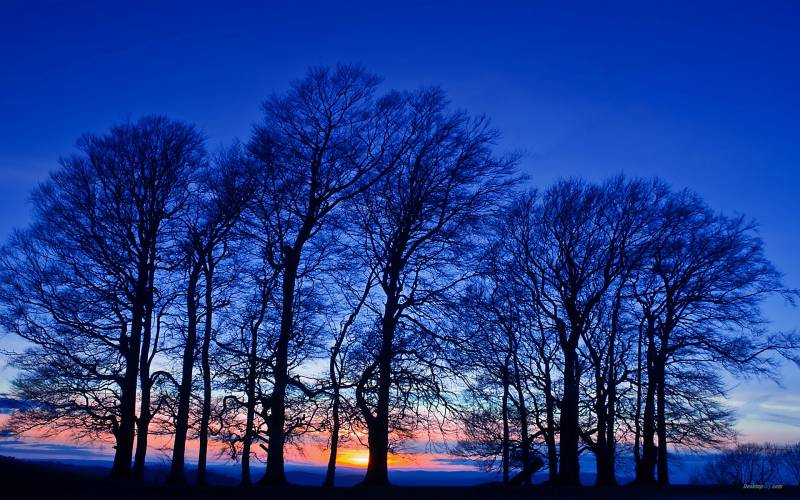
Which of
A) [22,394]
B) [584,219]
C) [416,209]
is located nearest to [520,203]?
[584,219]

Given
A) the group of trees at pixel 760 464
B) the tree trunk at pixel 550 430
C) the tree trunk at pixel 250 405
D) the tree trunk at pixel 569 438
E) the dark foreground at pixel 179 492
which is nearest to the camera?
the dark foreground at pixel 179 492

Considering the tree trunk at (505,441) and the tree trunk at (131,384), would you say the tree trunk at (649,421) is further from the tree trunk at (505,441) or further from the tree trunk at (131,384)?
the tree trunk at (131,384)

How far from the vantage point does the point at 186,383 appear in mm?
23484

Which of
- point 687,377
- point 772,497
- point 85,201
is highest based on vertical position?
point 85,201

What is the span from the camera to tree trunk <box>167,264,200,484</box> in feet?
76.8

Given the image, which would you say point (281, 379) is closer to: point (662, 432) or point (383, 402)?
Result: point (383, 402)

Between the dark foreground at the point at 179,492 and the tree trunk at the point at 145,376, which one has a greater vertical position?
the tree trunk at the point at 145,376

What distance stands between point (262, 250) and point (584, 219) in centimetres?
1338

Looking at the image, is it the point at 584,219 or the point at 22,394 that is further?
the point at 584,219

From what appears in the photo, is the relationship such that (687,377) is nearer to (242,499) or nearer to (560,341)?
(560,341)

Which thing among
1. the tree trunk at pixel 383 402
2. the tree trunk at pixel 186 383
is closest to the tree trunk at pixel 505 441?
the tree trunk at pixel 383 402

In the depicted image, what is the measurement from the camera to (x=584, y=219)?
2694 cm

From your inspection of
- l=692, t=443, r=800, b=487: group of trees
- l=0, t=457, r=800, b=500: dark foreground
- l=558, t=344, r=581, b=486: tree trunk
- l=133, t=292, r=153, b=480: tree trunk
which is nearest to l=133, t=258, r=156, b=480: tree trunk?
l=133, t=292, r=153, b=480: tree trunk

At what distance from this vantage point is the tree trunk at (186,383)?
922 inches
